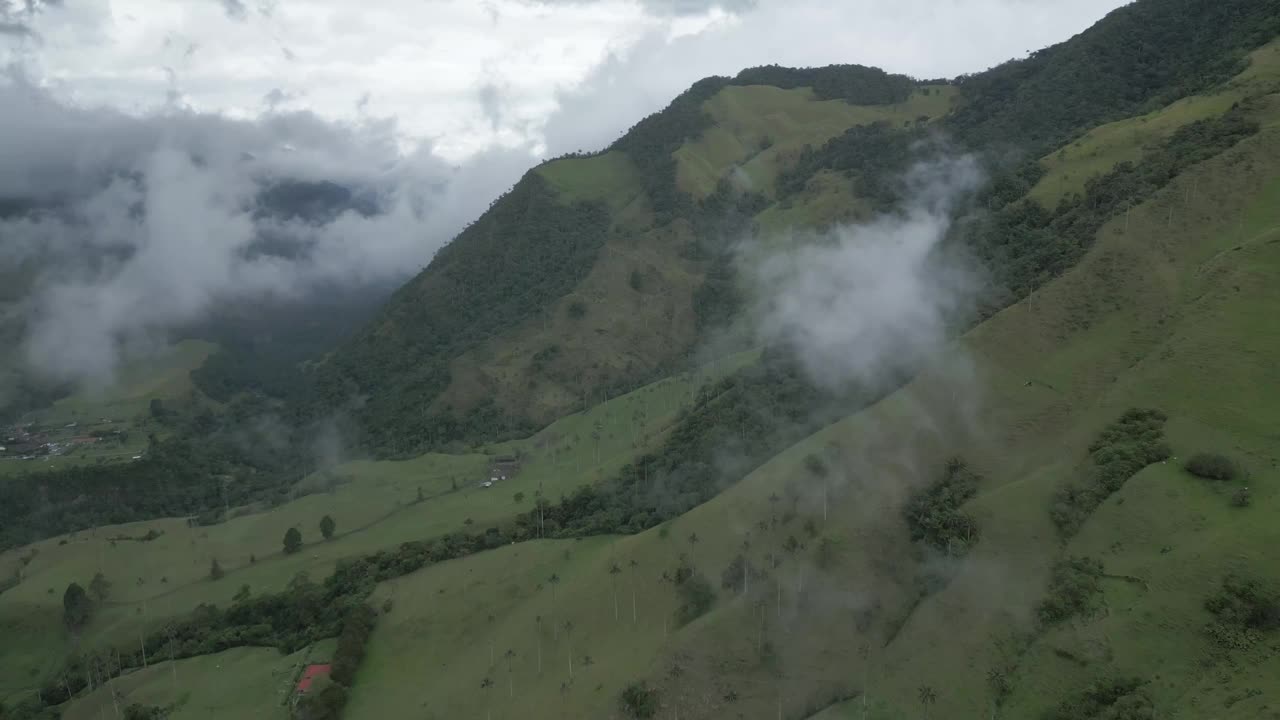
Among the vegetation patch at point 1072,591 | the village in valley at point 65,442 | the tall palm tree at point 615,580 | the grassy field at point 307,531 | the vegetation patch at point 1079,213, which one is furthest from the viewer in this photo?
the village in valley at point 65,442

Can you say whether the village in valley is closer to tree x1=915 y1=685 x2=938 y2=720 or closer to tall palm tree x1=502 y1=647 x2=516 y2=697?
tall palm tree x1=502 y1=647 x2=516 y2=697

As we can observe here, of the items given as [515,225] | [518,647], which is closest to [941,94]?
[515,225]

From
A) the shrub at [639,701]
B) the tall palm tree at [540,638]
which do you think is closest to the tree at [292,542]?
the tall palm tree at [540,638]

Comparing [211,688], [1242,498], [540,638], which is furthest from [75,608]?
[1242,498]

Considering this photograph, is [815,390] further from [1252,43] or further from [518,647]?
[1252,43]

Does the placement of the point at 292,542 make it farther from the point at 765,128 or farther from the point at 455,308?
the point at 765,128

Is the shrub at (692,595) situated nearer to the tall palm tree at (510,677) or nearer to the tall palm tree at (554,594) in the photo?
the tall palm tree at (554,594)
